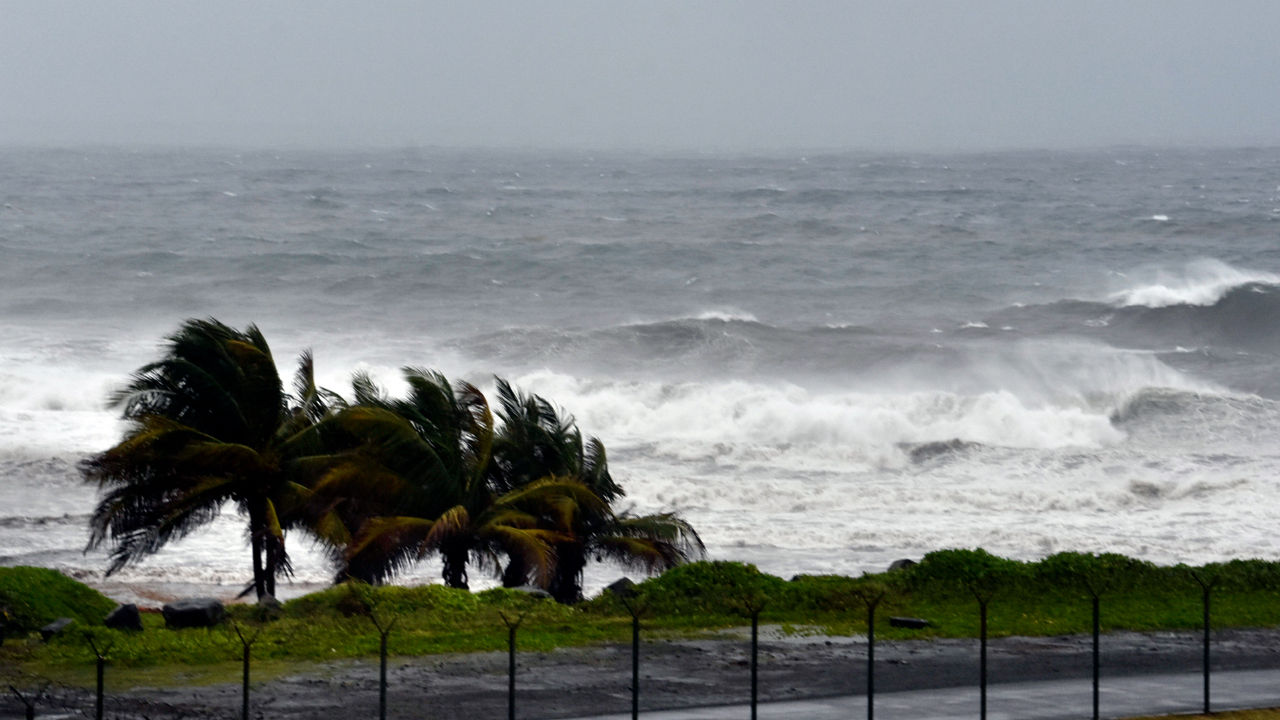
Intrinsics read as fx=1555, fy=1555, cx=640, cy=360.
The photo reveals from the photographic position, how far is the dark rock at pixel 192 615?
17.9 metres

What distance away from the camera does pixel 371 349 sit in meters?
55.9

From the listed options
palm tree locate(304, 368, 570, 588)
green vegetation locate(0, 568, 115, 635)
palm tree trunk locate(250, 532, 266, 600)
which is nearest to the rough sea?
palm tree trunk locate(250, 532, 266, 600)

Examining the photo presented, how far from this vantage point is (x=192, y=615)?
1794 cm

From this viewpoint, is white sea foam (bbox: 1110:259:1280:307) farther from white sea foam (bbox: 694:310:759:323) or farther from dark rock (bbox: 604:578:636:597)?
dark rock (bbox: 604:578:636:597)

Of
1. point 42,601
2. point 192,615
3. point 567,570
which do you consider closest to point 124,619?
point 192,615

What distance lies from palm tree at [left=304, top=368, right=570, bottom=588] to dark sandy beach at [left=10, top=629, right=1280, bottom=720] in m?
3.38

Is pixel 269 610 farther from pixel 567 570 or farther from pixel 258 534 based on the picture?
pixel 567 570

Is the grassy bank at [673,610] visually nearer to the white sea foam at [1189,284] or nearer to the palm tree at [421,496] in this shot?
the palm tree at [421,496]

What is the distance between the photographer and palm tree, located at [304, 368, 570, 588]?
64.4 ft

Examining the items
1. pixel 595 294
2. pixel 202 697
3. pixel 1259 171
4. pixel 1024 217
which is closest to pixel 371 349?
pixel 595 294

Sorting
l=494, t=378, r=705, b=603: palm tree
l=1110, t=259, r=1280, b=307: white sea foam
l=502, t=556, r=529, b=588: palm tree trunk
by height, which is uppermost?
l=1110, t=259, r=1280, b=307: white sea foam

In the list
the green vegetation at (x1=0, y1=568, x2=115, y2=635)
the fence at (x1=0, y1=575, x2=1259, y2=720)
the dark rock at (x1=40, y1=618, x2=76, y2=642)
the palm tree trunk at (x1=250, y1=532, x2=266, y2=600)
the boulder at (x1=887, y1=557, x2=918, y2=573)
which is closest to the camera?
the fence at (x1=0, y1=575, x2=1259, y2=720)

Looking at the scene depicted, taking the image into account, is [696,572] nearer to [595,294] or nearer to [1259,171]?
[595,294]

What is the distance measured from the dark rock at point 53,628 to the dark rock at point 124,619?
467 mm
